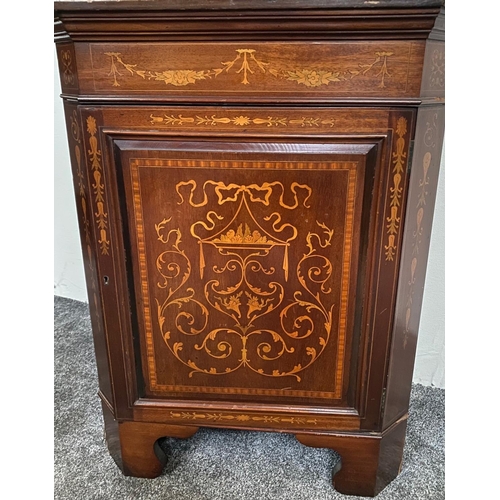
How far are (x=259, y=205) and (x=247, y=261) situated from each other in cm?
11

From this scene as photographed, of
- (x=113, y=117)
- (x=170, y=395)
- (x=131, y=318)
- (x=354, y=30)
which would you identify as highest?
(x=354, y=30)

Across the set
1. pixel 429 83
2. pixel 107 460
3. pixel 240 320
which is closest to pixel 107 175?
pixel 240 320

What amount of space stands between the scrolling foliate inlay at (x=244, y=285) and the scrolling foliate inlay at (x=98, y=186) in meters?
0.11

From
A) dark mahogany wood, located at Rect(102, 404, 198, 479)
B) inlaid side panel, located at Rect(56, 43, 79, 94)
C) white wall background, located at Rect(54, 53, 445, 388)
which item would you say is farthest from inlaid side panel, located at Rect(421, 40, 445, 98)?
dark mahogany wood, located at Rect(102, 404, 198, 479)

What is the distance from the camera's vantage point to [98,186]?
951mm

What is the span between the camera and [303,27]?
80 centimetres

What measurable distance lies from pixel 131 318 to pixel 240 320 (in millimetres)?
223

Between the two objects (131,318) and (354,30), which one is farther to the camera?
(131,318)

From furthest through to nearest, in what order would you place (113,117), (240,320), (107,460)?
(107,460), (240,320), (113,117)

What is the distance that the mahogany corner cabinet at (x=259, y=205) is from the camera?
0.82 m

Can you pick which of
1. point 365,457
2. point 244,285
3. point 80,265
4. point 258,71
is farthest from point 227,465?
point 80,265

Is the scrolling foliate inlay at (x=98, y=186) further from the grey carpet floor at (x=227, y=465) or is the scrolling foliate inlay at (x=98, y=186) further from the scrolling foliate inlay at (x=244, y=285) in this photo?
the grey carpet floor at (x=227, y=465)

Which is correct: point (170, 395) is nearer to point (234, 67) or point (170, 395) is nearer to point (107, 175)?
point (107, 175)

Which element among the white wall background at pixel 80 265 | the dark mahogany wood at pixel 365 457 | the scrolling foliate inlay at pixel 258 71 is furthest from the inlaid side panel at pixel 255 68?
the dark mahogany wood at pixel 365 457
